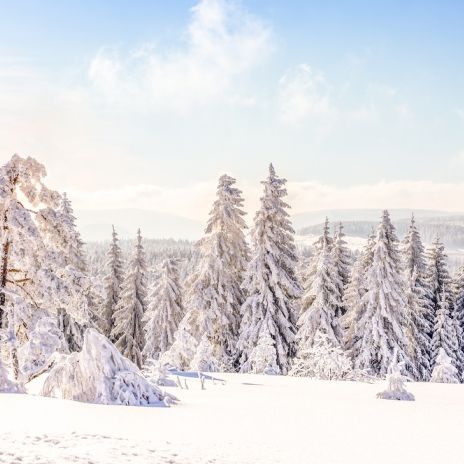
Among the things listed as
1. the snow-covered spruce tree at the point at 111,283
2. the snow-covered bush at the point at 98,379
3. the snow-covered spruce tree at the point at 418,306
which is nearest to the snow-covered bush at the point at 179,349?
the snow-covered bush at the point at 98,379

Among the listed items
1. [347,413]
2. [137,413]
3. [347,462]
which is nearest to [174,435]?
[137,413]

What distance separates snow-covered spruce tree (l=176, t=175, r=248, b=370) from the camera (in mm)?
30656

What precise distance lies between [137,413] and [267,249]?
21.3 m

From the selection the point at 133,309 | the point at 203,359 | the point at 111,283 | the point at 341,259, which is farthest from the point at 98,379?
the point at 111,283

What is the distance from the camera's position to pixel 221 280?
3131 centimetres

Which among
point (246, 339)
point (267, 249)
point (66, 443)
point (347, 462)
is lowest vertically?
point (246, 339)

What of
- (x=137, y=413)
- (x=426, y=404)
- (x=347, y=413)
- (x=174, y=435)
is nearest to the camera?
(x=174, y=435)

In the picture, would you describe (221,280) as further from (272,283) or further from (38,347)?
(38,347)

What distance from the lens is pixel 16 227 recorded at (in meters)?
14.3

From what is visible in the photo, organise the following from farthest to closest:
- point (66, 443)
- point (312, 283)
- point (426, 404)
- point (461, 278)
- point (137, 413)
→ 1. point (461, 278)
2. point (312, 283)
3. point (426, 404)
4. point (137, 413)
5. point (66, 443)

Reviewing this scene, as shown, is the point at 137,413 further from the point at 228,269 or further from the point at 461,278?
the point at 461,278

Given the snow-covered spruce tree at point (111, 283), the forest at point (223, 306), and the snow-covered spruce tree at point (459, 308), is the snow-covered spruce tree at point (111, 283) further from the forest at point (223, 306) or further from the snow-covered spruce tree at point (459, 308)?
the snow-covered spruce tree at point (459, 308)

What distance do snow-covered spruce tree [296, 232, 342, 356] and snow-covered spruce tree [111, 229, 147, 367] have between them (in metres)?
15.7

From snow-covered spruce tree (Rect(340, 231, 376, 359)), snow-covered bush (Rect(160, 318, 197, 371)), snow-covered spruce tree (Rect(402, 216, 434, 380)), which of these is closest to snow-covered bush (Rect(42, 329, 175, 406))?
snow-covered bush (Rect(160, 318, 197, 371))
